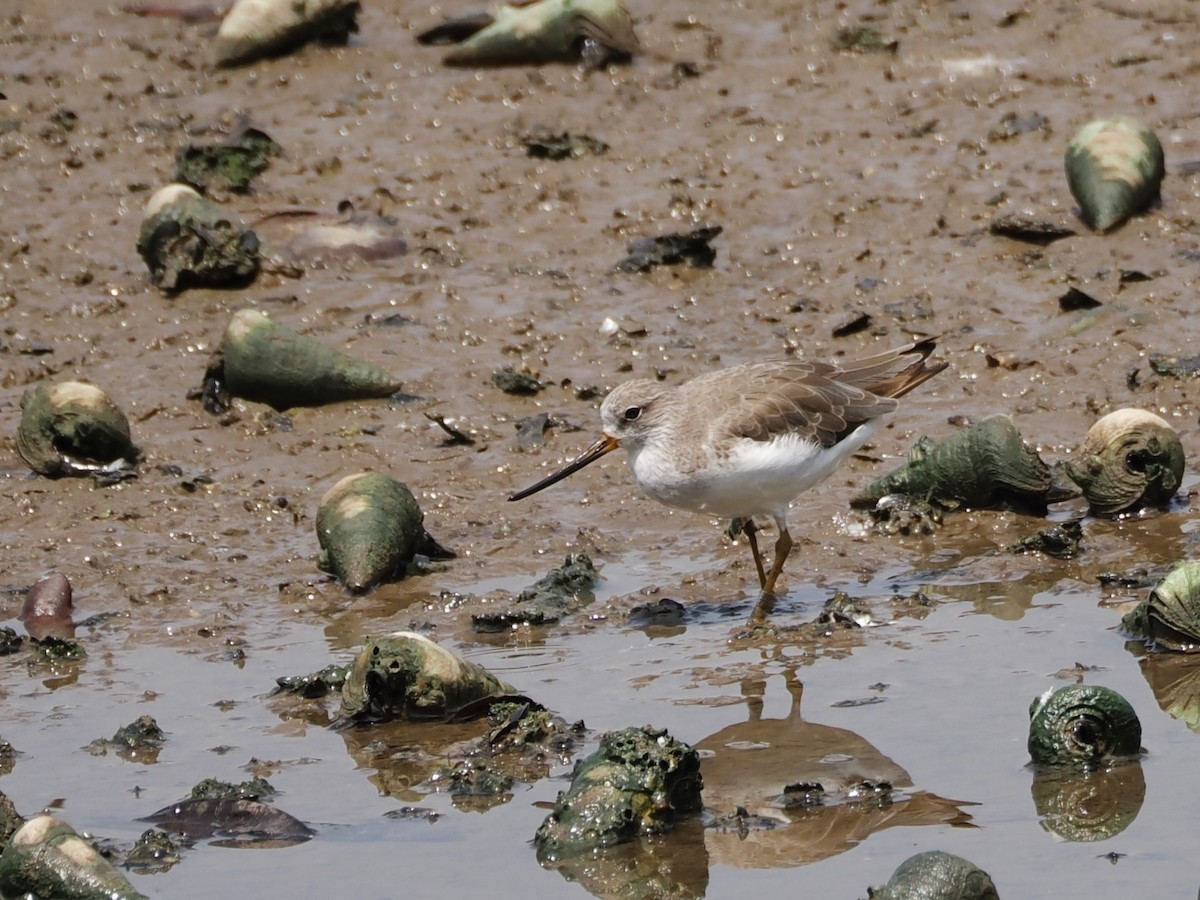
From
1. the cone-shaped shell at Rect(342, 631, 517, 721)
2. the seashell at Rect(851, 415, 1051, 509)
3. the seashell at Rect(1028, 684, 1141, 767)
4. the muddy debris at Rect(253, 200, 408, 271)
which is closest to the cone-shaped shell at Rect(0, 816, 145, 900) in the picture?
the cone-shaped shell at Rect(342, 631, 517, 721)

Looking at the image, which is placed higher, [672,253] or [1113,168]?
[1113,168]

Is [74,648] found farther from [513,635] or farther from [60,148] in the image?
[60,148]

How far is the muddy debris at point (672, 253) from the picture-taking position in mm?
11562

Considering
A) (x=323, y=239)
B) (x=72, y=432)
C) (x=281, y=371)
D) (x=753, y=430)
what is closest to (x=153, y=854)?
(x=753, y=430)

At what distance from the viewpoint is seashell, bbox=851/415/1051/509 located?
9.11 meters

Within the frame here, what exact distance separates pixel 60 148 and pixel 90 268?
1.87m

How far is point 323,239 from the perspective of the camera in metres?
12.0

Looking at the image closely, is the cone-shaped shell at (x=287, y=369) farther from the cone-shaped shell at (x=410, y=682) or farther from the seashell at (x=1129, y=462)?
the seashell at (x=1129, y=462)

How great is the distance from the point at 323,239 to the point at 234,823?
617 centimetres

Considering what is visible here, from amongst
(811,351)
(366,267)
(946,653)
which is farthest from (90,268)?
(946,653)

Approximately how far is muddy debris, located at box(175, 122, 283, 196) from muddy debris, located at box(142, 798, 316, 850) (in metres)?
6.78

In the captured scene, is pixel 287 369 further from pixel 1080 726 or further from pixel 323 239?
pixel 1080 726

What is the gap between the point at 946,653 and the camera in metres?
7.85

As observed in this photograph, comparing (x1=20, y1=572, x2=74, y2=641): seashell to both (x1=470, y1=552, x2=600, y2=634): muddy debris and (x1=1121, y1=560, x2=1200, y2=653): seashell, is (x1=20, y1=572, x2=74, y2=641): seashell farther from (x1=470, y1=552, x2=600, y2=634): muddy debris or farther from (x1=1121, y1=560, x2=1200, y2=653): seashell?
(x1=1121, y1=560, x2=1200, y2=653): seashell
